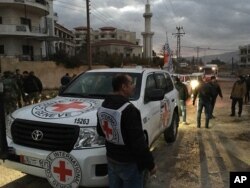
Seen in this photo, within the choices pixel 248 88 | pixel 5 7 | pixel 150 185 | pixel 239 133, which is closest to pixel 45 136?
pixel 150 185

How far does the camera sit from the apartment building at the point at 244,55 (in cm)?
11404

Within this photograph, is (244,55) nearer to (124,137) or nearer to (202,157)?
(202,157)

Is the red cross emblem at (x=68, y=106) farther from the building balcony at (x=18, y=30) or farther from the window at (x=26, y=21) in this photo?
the window at (x=26, y=21)

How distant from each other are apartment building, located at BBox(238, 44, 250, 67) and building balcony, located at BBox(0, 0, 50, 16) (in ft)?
272

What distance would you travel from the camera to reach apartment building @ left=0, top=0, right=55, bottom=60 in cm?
3899

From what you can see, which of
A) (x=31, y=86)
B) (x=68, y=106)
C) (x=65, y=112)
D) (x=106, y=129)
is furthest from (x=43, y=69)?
(x=106, y=129)

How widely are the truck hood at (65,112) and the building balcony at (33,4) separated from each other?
36.1 metres

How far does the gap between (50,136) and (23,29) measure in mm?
37153

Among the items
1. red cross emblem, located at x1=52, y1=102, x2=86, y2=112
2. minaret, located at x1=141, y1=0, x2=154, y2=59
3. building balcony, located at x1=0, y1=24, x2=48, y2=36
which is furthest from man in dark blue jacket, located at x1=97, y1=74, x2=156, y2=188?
minaret, located at x1=141, y1=0, x2=154, y2=59

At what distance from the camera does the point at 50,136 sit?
4.73 metres

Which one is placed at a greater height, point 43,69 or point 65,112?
point 65,112

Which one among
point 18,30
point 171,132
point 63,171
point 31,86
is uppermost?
point 18,30

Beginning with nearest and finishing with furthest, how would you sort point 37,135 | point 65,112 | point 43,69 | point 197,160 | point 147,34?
point 37,135
point 65,112
point 197,160
point 43,69
point 147,34

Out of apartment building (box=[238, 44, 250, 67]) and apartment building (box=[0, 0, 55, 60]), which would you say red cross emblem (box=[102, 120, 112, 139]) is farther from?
apartment building (box=[238, 44, 250, 67])
